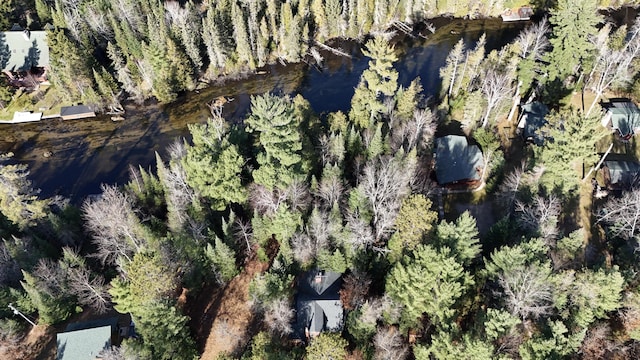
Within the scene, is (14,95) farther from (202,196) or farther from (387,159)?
(387,159)

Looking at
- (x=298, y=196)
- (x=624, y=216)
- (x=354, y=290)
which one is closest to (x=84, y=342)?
(x=298, y=196)

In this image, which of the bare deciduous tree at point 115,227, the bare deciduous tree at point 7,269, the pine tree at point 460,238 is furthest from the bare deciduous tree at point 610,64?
the bare deciduous tree at point 7,269

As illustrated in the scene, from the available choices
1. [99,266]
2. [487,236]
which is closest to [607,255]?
[487,236]

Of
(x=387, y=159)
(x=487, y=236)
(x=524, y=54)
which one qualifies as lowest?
(x=487, y=236)

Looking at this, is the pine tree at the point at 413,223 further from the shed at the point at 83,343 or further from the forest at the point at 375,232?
the shed at the point at 83,343

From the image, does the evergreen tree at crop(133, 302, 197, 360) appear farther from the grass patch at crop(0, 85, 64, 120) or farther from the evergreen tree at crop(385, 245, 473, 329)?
the grass patch at crop(0, 85, 64, 120)

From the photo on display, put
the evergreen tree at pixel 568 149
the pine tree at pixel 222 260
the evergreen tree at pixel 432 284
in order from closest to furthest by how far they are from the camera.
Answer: the evergreen tree at pixel 432 284 → the pine tree at pixel 222 260 → the evergreen tree at pixel 568 149
